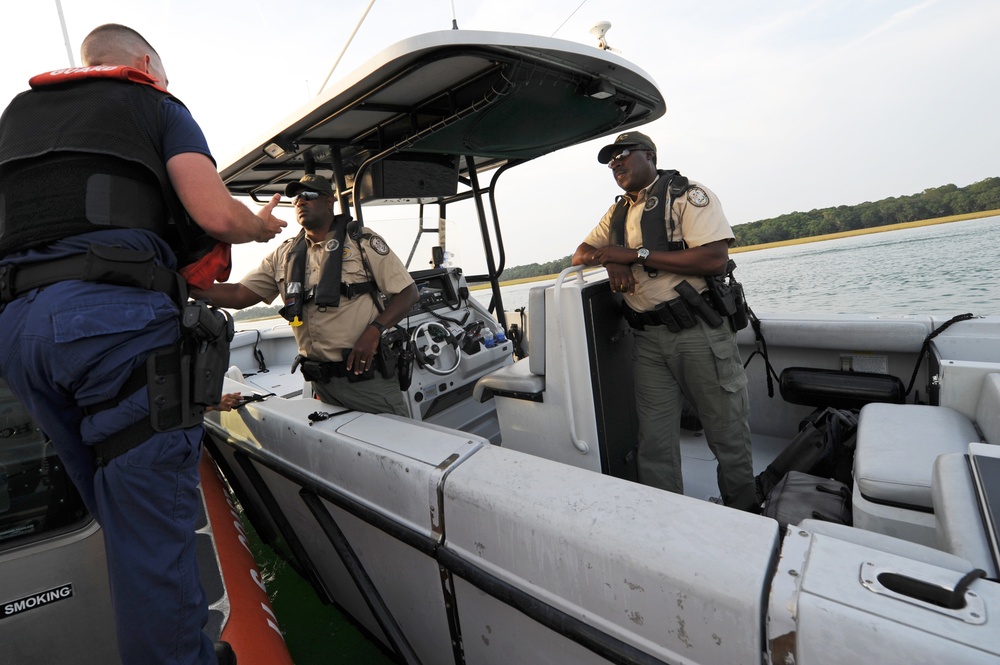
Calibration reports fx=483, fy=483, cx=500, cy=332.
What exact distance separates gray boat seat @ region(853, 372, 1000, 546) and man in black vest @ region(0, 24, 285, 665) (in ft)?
5.37

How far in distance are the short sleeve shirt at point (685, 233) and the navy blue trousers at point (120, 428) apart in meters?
1.65

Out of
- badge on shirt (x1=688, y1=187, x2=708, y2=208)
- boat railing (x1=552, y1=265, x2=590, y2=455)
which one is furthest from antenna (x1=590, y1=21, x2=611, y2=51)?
boat railing (x1=552, y1=265, x2=590, y2=455)

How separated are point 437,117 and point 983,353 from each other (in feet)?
8.79

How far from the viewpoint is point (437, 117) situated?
102 inches

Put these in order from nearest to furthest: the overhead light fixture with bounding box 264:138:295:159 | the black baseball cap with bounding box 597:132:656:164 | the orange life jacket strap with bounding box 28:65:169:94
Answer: the orange life jacket strap with bounding box 28:65:169:94 → the black baseball cap with bounding box 597:132:656:164 → the overhead light fixture with bounding box 264:138:295:159

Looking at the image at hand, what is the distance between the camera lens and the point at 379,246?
2289 millimetres

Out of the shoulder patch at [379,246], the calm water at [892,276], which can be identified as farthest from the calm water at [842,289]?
the shoulder patch at [379,246]

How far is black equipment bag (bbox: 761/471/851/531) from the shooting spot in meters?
1.37

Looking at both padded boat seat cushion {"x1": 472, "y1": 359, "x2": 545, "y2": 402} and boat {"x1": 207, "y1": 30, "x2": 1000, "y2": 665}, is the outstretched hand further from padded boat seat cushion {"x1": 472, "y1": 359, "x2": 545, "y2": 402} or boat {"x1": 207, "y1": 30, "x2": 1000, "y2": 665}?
padded boat seat cushion {"x1": 472, "y1": 359, "x2": 545, "y2": 402}

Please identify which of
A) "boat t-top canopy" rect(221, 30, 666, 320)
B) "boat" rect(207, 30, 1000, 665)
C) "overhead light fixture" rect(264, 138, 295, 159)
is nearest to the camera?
"boat" rect(207, 30, 1000, 665)

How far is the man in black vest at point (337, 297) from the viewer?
7.13 feet

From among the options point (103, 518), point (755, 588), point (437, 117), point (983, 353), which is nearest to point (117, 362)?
point (103, 518)

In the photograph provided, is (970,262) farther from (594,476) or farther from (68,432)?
(68,432)

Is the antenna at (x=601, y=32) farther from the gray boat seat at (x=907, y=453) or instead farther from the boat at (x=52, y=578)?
the boat at (x=52, y=578)
